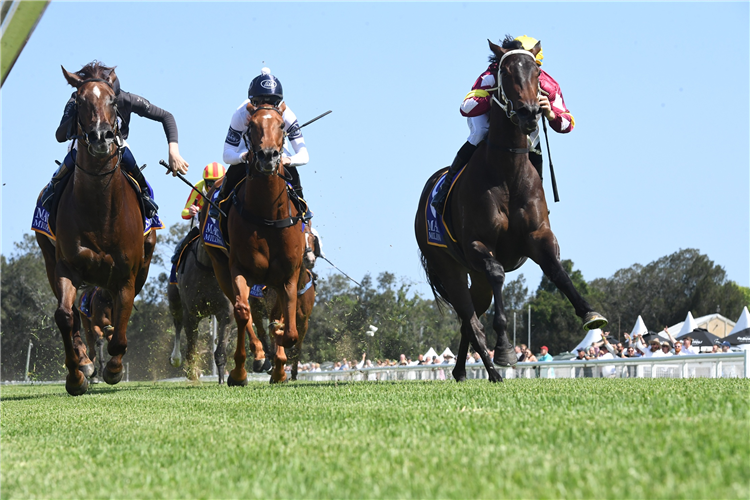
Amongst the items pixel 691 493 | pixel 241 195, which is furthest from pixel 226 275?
pixel 691 493

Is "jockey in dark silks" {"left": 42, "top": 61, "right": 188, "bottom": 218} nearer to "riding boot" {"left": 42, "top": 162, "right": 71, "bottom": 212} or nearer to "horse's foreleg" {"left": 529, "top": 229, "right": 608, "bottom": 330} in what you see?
"riding boot" {"left": 42, "top": 162, "right": 71, "bottom": 212}

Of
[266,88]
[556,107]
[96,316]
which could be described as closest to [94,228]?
[266,88]

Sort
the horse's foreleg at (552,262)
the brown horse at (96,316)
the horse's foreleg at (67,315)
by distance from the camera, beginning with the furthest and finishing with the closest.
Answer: the brown horse at (96,316), the horse's foreleg at (67,315), the horse's foreleg at (552,262)

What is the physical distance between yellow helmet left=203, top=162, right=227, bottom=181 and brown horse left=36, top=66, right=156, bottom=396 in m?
5.96

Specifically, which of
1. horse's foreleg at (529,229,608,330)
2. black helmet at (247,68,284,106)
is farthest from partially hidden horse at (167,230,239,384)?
horse's foreleg at (529,229,608,330)

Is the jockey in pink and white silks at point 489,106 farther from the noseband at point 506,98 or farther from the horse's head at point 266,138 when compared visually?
the horse's head at point 266,138

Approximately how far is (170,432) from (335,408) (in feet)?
4.31

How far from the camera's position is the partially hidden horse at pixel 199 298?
14227 millimetres

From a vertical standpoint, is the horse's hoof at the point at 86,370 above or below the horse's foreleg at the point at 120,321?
below

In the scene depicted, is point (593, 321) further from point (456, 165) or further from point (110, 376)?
point (110, 376)

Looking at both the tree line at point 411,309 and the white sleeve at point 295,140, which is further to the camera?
the tree line at point 411,309

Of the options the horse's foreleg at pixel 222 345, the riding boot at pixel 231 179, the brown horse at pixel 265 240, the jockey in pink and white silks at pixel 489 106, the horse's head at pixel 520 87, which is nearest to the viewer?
the horse's head at pixel 520 87

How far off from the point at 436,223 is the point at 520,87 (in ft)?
8.17

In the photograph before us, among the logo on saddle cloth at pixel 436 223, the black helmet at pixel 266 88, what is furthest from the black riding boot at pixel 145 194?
the logo on saddle cloth at pixel 436 223
